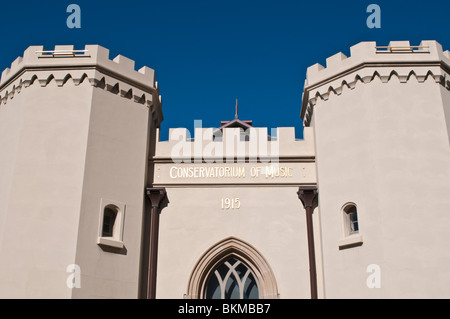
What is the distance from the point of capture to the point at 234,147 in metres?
16.8

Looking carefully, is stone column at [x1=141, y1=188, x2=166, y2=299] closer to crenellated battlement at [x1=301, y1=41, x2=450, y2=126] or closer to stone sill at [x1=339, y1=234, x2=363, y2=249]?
stone sill at [x1=339, y1=234, x2=363, y2=249]

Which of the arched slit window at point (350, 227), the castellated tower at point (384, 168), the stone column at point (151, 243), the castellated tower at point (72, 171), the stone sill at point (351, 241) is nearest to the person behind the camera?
the castellated tower at point (384, 168)

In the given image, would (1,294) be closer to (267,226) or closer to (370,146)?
(267,226)

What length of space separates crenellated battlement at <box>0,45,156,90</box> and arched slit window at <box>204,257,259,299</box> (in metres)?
6.17

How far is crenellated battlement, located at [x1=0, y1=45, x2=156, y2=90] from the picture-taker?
15.7m

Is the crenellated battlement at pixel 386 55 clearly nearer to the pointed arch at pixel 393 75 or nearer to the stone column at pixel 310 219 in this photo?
the pointed arch at pixel 393 75

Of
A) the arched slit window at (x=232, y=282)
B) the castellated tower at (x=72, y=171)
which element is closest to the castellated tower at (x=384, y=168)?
the arched slit window at (x=232, y=282)

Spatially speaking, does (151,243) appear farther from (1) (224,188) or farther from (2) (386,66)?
(2) (386,66)

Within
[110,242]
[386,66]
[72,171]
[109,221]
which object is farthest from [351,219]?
[72,171]

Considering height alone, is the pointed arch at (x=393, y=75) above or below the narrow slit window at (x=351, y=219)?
above

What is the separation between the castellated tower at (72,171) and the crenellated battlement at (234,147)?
2.88ft

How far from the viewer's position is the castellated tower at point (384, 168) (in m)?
13.4

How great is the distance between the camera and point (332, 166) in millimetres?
15367
